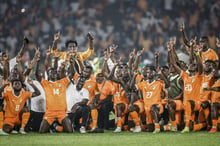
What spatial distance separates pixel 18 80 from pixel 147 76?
2496mm

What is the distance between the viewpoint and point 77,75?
32.8 ft

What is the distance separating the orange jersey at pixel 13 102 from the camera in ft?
28.8

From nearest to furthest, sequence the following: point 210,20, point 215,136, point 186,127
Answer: point 215,136
point 186,127
point 210,20

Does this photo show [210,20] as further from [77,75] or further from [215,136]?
[215,136]

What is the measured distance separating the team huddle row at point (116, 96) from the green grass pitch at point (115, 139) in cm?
51

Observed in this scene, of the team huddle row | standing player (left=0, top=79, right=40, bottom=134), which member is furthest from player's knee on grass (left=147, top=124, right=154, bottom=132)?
standing player (left=0, top=79, right=40, bottom=134)

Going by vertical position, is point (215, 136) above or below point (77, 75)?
below

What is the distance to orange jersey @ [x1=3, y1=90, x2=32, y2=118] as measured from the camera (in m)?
8.77

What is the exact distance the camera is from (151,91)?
900cm

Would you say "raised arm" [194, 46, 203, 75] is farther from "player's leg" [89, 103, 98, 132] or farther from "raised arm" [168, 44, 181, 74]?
"player's leg" [89, 103, 98, 132]

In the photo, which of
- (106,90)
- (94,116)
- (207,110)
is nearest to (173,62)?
(207,110)

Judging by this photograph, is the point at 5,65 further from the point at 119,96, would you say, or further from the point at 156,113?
the point at 156,113

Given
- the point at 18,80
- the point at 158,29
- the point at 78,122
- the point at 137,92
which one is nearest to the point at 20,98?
the point at 18,80

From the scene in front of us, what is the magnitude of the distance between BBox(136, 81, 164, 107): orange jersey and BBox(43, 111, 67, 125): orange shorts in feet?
5.25
